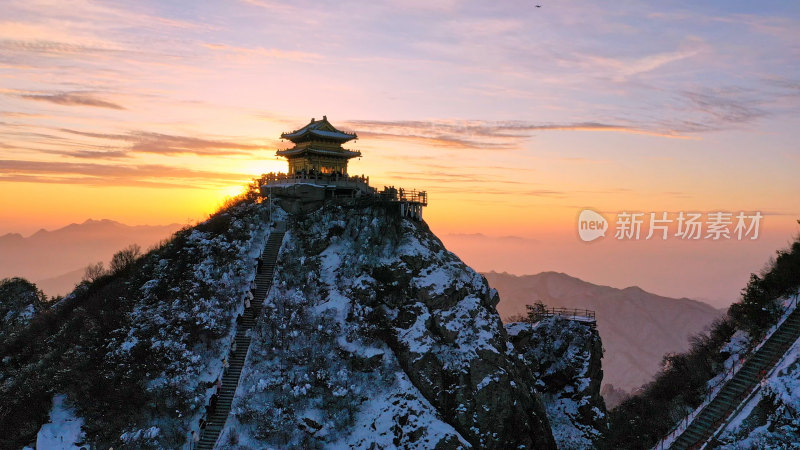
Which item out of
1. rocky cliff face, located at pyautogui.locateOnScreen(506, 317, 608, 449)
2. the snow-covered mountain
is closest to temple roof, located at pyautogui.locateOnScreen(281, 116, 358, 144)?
the snow-covered mountain

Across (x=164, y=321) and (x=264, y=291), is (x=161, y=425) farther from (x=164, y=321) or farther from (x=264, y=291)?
(x=264, y=291)

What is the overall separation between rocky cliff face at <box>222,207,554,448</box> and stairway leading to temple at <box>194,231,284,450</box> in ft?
2.60

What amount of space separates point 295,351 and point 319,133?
86.6ft

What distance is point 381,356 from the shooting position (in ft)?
152

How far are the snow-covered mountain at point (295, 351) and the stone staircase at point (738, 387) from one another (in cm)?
1301

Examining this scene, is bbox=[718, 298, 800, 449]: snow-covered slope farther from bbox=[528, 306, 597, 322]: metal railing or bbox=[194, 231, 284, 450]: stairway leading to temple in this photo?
bbox=[194, 231, 284, 450]: stairway leading to temple

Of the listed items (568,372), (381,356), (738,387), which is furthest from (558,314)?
(738,387)

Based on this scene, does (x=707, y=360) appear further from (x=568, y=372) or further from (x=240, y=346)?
(x=240, y=346)

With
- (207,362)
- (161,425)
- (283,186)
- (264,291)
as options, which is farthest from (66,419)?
(283,186)

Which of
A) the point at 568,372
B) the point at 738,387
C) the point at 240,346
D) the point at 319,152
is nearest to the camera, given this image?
the point at 738,387

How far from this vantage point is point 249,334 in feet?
159

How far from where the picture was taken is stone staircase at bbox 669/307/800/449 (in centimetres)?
3584

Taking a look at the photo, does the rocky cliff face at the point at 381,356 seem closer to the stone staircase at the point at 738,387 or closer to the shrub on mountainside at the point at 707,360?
the shrub on mountainside at the point at 707,360

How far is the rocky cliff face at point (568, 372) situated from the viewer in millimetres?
59656
